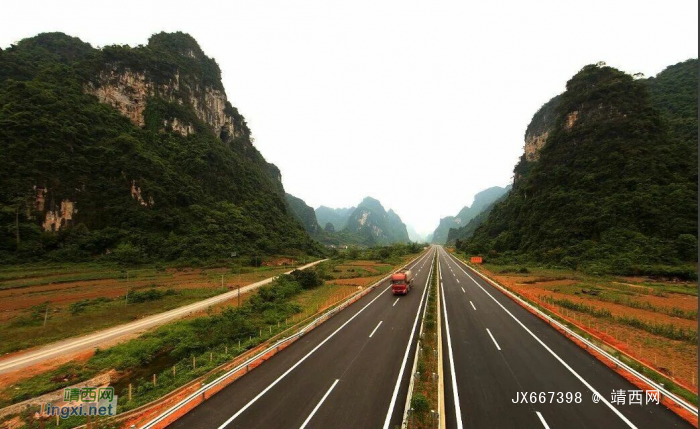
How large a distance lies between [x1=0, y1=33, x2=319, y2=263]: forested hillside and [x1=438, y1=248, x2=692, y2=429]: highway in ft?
210

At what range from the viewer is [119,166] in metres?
64.8

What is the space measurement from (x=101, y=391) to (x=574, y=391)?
20.8 metres

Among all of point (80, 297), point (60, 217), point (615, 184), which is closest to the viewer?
point (80, 297)

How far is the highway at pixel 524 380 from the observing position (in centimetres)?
872

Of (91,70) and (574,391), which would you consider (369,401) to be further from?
(91,70)

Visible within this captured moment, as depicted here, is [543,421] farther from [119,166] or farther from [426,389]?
[119,166]

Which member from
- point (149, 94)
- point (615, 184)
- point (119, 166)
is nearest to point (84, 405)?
point (119, 166)

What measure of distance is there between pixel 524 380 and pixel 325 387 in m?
8.78

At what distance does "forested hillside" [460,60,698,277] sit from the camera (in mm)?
46250

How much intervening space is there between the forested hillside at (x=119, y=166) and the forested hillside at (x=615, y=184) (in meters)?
74.4

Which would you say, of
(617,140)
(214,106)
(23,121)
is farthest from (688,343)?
(214,106)

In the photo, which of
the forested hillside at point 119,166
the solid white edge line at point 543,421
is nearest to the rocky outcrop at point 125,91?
the forested hillside at point 119,166

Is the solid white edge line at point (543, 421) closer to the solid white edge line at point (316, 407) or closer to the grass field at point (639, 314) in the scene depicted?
the grass field at point (639, 314)

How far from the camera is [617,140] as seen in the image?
61688 mm
